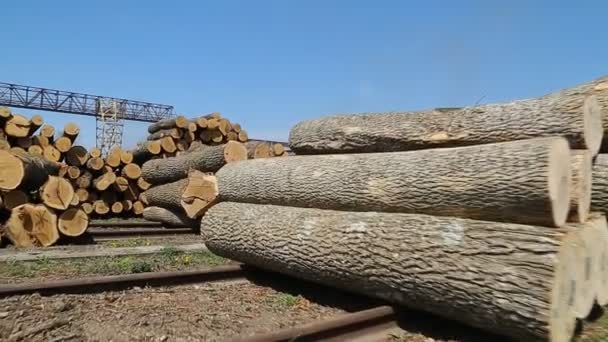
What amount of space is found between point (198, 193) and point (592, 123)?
7.00 meters

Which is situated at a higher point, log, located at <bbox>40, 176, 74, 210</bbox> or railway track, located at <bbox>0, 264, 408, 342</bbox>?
log, located at <bbox>40, 176, 74, 210</bbox>

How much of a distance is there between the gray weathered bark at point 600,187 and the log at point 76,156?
11502 mm

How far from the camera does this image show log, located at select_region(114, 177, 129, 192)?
41.9 ft

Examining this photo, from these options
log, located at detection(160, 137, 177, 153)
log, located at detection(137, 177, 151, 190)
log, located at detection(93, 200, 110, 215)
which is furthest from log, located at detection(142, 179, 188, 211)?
log, located at detection(93, 200, 110, 215)

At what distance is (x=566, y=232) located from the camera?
3.12 m

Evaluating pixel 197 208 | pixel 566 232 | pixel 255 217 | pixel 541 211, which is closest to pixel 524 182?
pixel 541 211

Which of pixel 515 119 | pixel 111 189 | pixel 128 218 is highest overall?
pixel 515 119

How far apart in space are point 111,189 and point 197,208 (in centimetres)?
458

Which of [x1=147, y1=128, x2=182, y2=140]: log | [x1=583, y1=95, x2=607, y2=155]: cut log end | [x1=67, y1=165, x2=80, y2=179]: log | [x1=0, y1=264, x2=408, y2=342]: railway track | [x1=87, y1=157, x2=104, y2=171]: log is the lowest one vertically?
[x1=0, y1=264, x2=408, y2=342]: railway track

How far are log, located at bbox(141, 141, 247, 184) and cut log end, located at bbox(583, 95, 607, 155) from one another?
260 inches

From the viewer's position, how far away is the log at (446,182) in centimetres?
319

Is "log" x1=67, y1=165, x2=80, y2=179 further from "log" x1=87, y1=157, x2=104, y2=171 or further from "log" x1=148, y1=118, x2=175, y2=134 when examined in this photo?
"log" x1=148, y1=118, x2=175, y2=134

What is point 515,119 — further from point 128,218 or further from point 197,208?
point 128,218

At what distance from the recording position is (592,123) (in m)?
3.83
